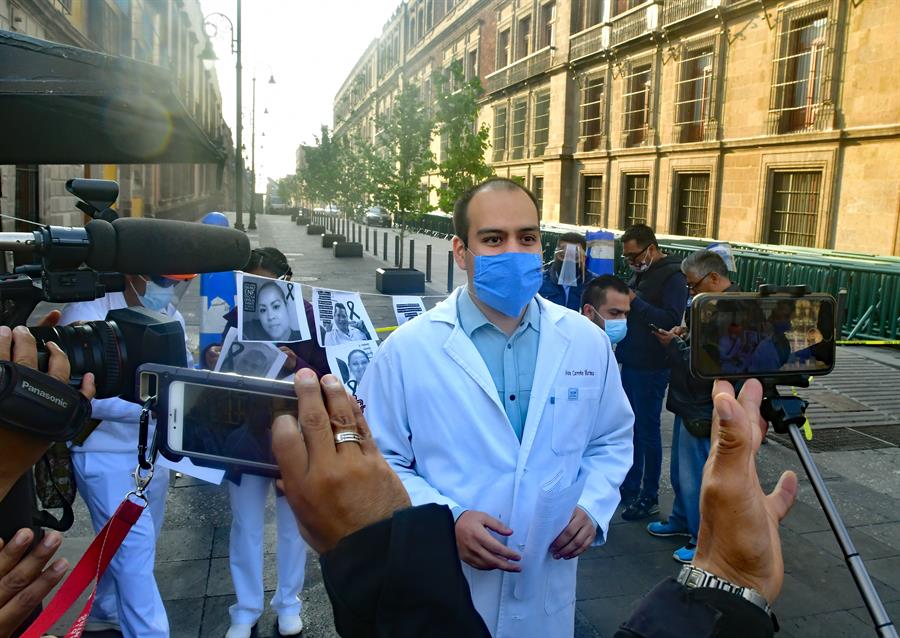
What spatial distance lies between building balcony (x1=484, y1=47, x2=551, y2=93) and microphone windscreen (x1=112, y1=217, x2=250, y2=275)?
32.9 meters

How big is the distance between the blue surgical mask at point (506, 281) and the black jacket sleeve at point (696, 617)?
1.66 metres

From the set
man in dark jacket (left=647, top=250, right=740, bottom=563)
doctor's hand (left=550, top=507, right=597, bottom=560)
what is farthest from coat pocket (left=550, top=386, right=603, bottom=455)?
man in dark jacket (left=647, top=250, right=740, bottom=563)

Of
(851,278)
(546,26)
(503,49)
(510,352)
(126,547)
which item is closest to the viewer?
(510,352)

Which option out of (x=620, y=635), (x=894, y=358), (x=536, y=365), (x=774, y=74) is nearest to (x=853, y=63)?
(x=774, y=74)

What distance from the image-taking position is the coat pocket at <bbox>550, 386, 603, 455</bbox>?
2303 millimetres

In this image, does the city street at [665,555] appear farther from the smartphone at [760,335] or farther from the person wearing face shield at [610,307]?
the smartphone at [760,335]

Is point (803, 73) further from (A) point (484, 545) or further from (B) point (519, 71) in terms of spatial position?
(A) point (484, 545)

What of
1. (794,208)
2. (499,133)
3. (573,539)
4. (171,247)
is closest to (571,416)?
(573,539)

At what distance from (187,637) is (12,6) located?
44.1 ft

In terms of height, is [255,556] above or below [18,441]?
below

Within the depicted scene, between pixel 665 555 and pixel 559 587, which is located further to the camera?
pixel 665 555

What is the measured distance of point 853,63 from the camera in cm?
1742

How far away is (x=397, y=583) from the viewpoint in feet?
2.77

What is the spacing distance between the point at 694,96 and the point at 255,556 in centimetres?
Answer: 2355
